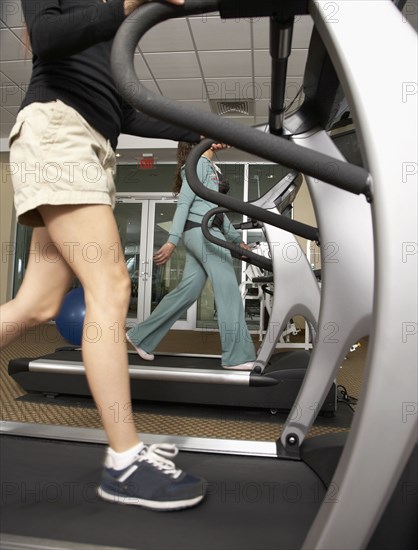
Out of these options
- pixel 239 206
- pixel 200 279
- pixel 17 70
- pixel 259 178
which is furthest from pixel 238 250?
pixel 259 178

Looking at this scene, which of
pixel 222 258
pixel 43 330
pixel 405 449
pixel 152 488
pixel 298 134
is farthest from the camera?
pixel 43 330

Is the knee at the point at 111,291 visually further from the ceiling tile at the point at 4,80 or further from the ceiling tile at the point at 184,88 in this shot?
the ceiling tile at the point at 4,80

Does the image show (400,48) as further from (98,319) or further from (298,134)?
(98,319)

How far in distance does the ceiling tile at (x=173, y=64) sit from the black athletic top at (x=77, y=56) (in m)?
3.70

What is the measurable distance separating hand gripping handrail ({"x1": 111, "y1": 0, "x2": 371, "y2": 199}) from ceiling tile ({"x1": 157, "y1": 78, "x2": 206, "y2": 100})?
15.0ft

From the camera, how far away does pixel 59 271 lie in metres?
1.05

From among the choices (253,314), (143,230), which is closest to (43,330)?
(143,230)

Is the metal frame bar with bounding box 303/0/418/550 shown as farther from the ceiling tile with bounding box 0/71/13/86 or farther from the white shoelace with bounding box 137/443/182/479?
the ceiling tile with bounding box 0/71/13/86

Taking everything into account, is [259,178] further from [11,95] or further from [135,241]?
[11,95]

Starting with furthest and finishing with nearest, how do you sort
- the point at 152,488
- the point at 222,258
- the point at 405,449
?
the point at 222,258 → the point at 152,488 → the point at 405,449

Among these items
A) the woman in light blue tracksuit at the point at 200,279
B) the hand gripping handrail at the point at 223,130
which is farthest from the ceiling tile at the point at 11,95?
the hand gripping handrail at the point at 223,130

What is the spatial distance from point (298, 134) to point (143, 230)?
5.91 metres

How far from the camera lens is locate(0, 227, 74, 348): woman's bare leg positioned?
98 centimetres

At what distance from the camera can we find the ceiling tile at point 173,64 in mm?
4293
